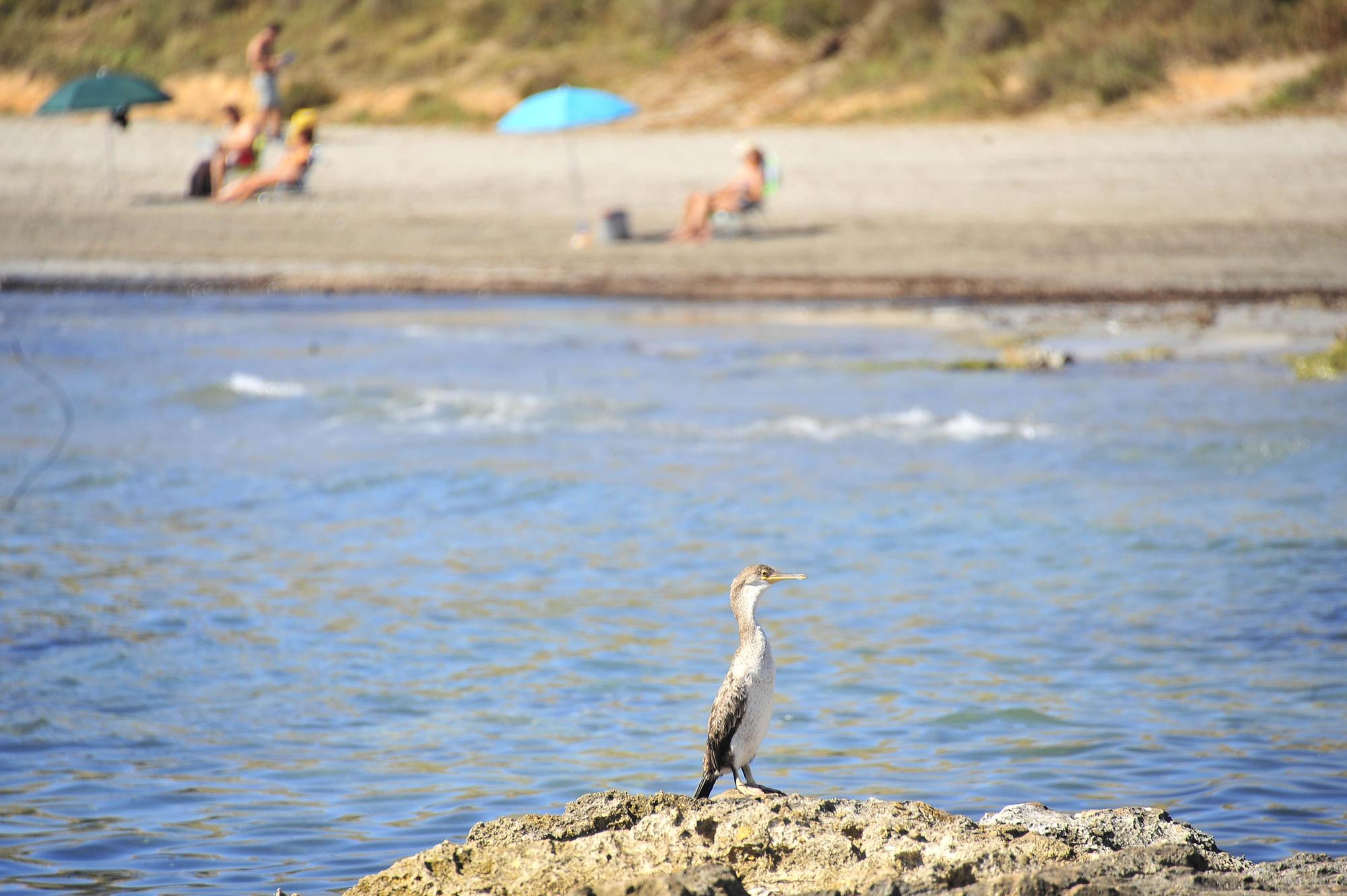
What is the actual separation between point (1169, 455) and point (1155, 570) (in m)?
2.53

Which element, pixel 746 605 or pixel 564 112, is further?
pixel 564 112

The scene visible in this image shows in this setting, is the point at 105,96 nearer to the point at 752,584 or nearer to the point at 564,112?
the point at 564,112

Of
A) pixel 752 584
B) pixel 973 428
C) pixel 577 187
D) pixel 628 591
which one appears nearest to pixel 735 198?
pixel 577 187

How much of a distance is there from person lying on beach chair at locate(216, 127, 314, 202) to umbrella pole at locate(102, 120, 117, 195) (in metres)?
2.31

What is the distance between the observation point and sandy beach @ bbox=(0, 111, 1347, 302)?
18203 millimetres

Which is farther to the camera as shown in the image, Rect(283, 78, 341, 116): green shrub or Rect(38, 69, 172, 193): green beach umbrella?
Rect(283, 78, 341, 116): green shrub

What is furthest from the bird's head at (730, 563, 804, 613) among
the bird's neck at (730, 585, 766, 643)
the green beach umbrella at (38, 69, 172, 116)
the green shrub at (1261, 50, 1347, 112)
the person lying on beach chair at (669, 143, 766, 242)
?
the green beach umbrella at (38, 69, 172, 116)

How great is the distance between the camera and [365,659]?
8242 mm

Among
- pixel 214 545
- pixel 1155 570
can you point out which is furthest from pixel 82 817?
pixel 1155 570

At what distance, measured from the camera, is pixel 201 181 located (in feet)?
81.4

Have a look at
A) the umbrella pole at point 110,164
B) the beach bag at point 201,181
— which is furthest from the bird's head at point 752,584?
the umbrella pole at point 110,164

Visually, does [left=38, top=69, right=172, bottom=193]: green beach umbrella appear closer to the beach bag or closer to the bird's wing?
the beach bag

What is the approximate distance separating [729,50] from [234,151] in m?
10.6

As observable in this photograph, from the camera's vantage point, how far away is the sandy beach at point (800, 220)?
59.7ft
